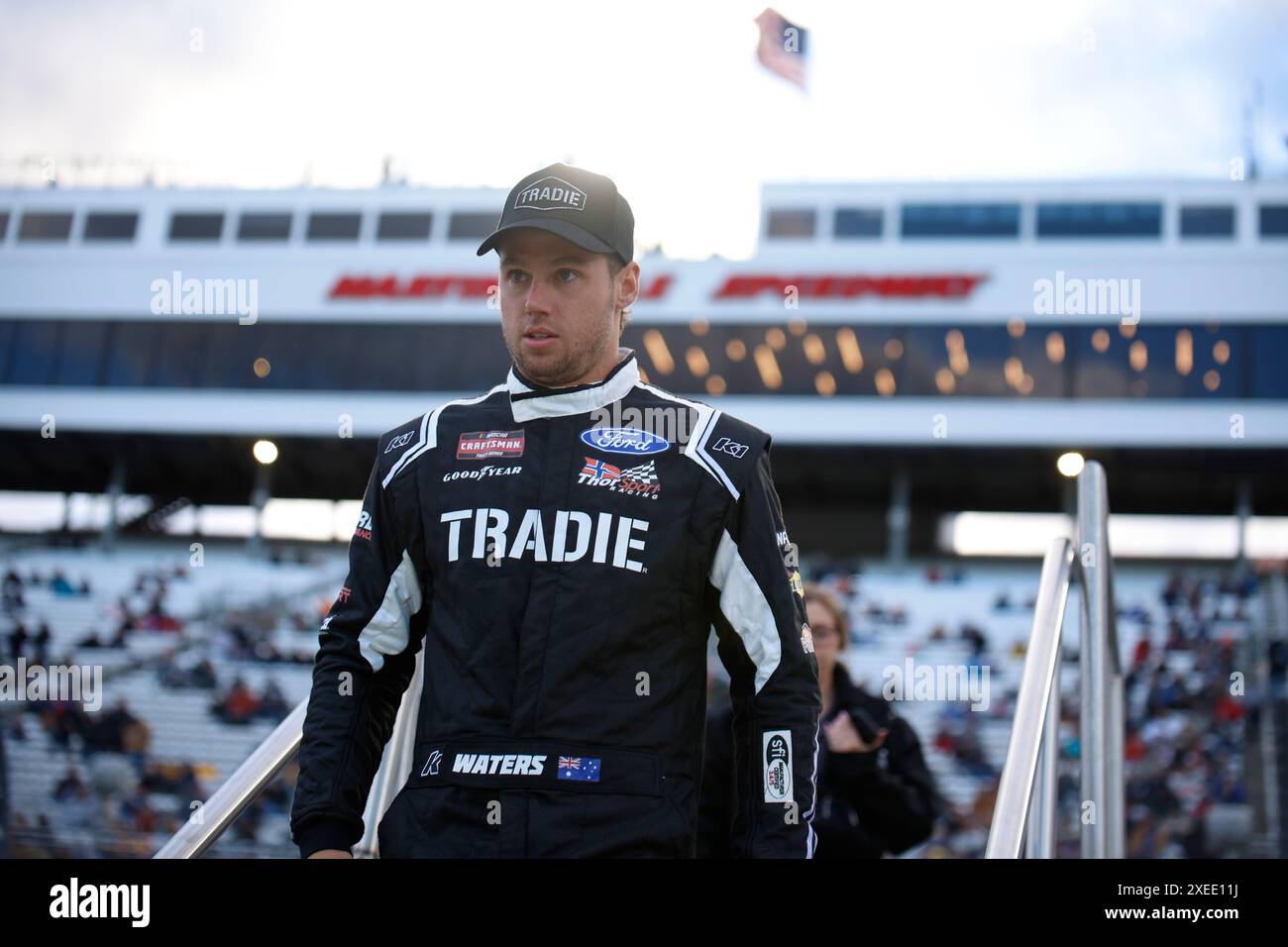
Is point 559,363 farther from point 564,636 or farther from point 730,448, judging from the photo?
point 564,636

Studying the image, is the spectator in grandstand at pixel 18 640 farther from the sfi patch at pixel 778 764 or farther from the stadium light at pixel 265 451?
the sfi patch at pixel 778 764

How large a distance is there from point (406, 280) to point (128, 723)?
15158 millimetres

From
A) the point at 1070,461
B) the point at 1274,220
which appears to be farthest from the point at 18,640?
the point at 1274,220

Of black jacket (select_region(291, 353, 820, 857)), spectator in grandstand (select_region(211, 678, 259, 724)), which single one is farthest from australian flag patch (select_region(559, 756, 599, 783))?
spectator in grandstand (select_region(211, 678, 259, 724))

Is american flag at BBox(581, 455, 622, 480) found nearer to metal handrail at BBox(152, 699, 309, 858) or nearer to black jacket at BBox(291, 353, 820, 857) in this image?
black jacket at BBox(291, 353, 820, 857)

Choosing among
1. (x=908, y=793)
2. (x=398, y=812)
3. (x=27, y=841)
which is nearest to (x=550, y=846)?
(x=398, y=812)

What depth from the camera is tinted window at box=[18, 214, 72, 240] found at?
99.2ft

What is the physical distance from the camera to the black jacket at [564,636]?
2.21 m

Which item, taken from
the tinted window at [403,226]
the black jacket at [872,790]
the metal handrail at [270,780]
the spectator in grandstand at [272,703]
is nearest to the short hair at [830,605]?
the black jacket at [872,790]

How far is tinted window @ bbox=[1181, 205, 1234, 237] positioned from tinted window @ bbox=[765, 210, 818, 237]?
697cm

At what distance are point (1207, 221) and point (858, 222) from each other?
6.53 metres

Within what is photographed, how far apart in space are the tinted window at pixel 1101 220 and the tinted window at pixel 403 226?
1245cm

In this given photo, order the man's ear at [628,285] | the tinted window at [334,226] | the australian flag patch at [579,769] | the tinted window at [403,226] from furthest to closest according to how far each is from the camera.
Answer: the tinted window at [334,226], the tinted window at [403,226], the man's ear at [628,285], the australian flag patch at [579,769]

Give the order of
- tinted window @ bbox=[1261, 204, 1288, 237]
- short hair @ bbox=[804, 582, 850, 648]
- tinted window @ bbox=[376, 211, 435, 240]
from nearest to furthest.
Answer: short hair @ bbox=[804, 582, 850, 648] < tinted window @ bbox=[1261, 204, 1288, 237] < tinted window @ bbox=[376, 211, 435, 240]
